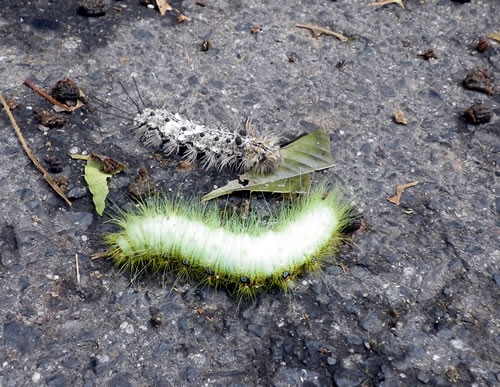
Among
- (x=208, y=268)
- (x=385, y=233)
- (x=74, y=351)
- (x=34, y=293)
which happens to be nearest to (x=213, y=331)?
(x=208, y=268)

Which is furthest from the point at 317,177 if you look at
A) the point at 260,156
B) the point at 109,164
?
the point at 109,164

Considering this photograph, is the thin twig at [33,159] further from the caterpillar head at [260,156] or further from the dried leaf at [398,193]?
the dried leaf at [398,193]

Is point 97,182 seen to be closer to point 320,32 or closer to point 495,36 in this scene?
point 320,32

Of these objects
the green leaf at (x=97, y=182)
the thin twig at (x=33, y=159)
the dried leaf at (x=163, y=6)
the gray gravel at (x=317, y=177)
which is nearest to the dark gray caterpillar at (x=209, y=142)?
the gray gravel at (x=317, y=177)

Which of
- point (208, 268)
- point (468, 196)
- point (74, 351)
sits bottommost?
point (74, 351)

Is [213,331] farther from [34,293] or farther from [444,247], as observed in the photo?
[444,247]

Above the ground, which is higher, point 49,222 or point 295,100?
point 295,100

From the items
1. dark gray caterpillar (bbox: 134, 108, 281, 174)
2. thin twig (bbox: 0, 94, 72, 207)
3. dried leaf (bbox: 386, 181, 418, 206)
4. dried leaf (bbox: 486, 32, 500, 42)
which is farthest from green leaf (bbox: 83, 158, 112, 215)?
dried leaf (bbox: 486, 32, 500, 42)
